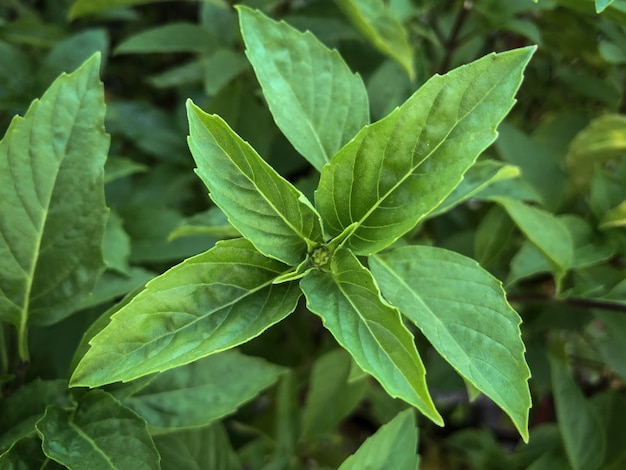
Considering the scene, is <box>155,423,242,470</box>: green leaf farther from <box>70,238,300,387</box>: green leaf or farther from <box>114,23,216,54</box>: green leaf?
<box>114,23,216,54</box>: green leaf

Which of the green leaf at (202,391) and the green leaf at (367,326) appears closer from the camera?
the green leaf at (367,326)

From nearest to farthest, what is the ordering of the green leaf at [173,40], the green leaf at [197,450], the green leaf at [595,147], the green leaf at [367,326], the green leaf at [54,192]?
the green leaf at [367,326] < the green leaf at [54,192] < the green leaf at [197,450] < the green leaf at [595,147] < the green leaf at [173,40]

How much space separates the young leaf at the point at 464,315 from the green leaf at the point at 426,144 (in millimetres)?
50

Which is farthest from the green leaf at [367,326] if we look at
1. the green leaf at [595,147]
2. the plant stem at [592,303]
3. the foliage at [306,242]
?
the green leaf at [595,147]

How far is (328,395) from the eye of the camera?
791mm

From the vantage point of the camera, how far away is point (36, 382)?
53 centimetres

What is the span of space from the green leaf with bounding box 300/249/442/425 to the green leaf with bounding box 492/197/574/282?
0.23m

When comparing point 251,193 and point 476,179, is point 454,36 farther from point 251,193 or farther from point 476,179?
point 251,193

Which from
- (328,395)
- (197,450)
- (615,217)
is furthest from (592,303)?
(197,450)

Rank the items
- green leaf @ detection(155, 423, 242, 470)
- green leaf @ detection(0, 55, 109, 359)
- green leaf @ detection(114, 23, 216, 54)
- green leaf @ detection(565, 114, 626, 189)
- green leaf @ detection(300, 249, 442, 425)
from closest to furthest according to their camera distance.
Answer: green leaf @ detection(300, 249, 442, 425) → green leaf @ detection(0, 55, 109, 359) → green leaf @ detection(155, 423, 242, 470) → green leaf @ detection(565, 114, 626, 189) → green leaf @ detection(114, 23, 216, 54)

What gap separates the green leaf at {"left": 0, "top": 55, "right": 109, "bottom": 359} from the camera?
1.63 ft

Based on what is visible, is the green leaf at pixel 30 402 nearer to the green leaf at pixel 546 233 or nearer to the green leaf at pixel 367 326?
the green leaf at pixel 367 326

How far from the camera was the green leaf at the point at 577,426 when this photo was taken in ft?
2.17

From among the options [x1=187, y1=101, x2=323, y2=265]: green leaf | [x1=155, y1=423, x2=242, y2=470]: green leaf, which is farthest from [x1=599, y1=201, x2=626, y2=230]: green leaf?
[x1=155, y1=423, x2=242, y2=470]: green leaf
